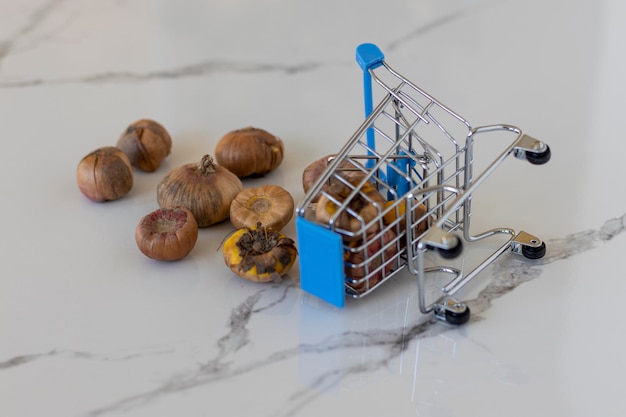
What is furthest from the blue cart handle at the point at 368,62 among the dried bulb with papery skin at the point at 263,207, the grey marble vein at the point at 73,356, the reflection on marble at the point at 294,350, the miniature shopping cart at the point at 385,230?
the grey marble vein at the point at 73,356

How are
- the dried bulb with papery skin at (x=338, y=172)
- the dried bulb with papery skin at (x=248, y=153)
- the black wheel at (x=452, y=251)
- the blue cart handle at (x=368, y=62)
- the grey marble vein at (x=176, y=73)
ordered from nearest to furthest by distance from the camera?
the black wheel at (x=452, y=251) → the dried bulb with papery skin at (x=338, y=172) → the blue cart handle at (x=368, y=62) → the dried bulb with papery skin at (x=248, y=153) → the grey marble vein at (x=176, y=73)

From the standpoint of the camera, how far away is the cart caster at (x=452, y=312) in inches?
37.6

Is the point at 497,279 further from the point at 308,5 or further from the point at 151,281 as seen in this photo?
the point at 308,5

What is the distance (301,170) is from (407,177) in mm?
281

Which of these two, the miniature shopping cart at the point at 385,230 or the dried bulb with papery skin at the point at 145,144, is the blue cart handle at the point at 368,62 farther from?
the dried bulb with papery skin at the point at 145,144

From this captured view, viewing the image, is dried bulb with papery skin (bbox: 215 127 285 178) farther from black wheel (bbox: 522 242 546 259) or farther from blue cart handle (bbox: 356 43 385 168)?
black wheel (bbox: 522 242 546 259)

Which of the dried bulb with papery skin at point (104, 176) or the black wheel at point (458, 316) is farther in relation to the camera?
the dried bulb with papery skin at point (104, 176)

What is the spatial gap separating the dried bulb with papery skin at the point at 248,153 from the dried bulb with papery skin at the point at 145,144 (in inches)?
3.2

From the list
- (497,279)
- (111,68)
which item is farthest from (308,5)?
(497,279)

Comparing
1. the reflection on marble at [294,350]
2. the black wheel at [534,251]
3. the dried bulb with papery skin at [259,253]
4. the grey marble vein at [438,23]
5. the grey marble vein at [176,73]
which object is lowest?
the reflection on marble at [294,350]

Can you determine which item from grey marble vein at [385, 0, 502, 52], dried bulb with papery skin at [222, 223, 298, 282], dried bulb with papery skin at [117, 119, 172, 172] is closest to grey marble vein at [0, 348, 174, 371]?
dried bulb with papery skin at [222, 223, 298, 282]

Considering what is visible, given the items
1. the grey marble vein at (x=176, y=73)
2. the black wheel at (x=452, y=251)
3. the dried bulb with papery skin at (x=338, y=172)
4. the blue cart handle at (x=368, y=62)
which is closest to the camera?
the black wheel at (x=452, y=251)

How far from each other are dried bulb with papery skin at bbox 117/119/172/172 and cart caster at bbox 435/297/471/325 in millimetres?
466

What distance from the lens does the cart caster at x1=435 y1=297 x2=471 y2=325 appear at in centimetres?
96
